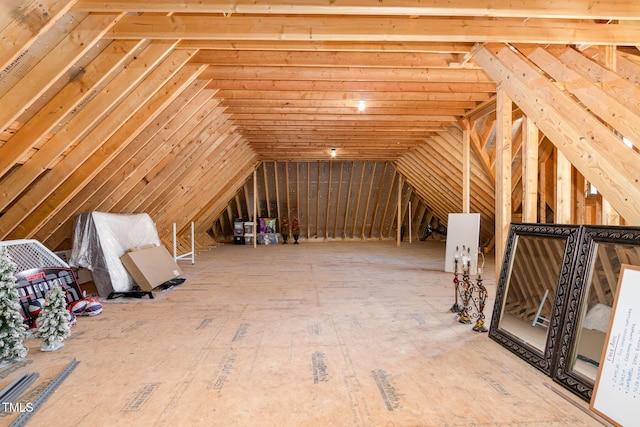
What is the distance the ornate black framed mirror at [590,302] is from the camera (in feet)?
7.53

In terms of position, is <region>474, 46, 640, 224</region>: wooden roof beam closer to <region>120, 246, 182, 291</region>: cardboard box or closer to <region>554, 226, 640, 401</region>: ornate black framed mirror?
<region>554, 226, 640, 401</region>: ornate black framed mirror

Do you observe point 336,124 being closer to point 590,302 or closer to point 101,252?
point 101,252

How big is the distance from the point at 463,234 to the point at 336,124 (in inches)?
118

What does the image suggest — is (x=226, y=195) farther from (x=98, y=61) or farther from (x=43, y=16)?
(x=43, y=16)

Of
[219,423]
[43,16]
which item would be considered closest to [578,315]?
[219,423]

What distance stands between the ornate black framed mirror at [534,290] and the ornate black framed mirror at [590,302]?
0.08m

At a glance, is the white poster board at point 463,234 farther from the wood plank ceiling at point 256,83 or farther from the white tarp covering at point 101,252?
the white tarp covering at point 101,252

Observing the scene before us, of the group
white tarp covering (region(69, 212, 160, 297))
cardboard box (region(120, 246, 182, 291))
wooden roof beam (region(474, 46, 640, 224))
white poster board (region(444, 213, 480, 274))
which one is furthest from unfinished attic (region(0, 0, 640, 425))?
cardboard box (region(120, 246, 182, 291))

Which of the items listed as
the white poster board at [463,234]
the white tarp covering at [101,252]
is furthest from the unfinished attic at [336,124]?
the white tarp covering at [101,252]

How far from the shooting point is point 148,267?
5184mm

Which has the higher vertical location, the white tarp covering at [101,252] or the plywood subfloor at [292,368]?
the white tarp covering at [101,252]

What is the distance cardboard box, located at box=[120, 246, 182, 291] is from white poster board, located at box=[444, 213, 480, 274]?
4.56 metres

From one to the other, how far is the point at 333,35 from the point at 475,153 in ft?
15.8

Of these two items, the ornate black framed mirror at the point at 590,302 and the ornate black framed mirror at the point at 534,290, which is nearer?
the ornate black framed mirror at the point at 590,302
